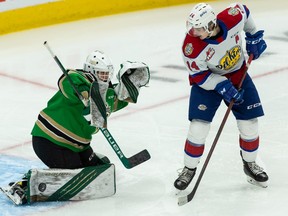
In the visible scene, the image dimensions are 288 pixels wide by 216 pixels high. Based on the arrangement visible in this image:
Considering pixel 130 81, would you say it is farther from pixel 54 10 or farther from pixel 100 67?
pixel 54 10

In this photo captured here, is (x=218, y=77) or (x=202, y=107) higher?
(x=218, y=77)

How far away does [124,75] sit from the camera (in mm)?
3807

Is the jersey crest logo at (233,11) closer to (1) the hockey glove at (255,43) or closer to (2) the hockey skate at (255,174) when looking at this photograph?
(1) the hockey glove at (255,43)

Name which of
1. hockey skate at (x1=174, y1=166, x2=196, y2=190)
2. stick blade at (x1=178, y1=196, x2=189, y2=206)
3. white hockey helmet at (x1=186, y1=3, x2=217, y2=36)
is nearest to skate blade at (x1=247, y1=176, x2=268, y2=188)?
hockey skate at (x1=174, y1=166, x2=196, y2=190)

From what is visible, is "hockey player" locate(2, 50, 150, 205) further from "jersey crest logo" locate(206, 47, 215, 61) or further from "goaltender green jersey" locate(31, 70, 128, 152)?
"jersey crest logo" locate(206, 47, 215, 61)

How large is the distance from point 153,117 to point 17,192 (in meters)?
1.41

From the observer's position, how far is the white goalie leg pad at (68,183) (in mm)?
3795

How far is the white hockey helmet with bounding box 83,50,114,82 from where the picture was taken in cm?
373

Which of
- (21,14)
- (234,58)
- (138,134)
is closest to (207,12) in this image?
(234,58)

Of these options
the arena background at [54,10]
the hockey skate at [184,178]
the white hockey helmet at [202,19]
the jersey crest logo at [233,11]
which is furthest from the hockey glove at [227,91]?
the arena background at [54,10]

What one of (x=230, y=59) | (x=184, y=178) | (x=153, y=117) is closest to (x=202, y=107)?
(x=230, y=59)

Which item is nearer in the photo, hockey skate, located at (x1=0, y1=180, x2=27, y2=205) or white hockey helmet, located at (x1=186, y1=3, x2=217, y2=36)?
white hockey helmet, located at (x1=186, y1=3, x2=217, y2=36)

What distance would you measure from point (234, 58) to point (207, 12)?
27cm

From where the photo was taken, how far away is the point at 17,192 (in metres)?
3.82
